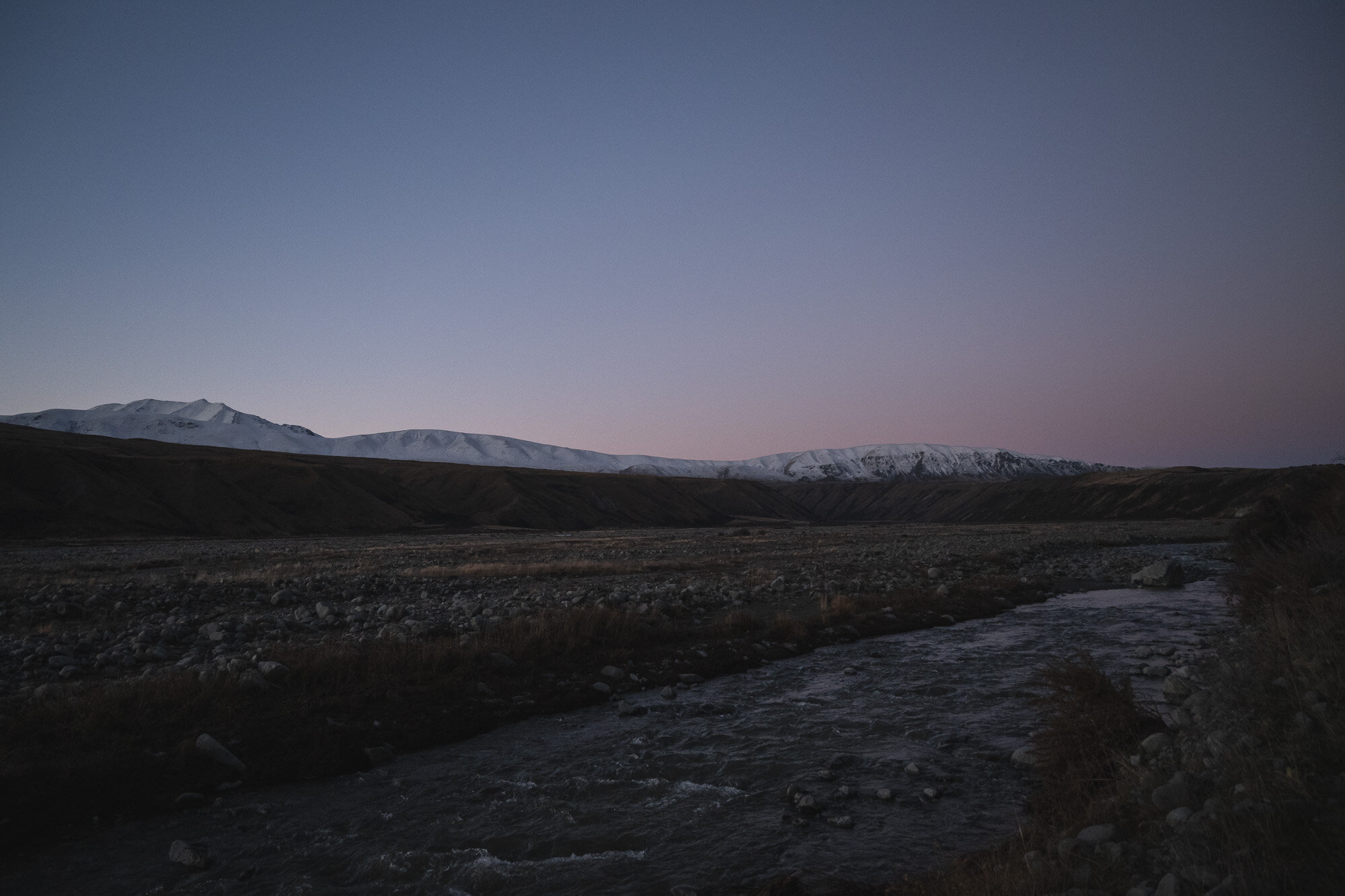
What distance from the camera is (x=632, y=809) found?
7809 millimetres

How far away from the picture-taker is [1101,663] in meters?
13.2

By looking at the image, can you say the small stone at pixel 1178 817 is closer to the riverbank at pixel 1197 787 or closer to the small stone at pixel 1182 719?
the riverbank at pixel 1197 787

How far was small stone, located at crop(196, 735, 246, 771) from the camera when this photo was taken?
27.9ft

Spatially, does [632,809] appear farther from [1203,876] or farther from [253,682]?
[253,682]

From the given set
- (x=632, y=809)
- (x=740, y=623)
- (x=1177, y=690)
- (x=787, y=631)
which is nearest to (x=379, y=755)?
(x=632, y=809)

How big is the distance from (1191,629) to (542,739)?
1694cm

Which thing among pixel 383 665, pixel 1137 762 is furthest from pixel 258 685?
pixel 1137 762

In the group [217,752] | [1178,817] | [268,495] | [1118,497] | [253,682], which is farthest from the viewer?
[1118,497]

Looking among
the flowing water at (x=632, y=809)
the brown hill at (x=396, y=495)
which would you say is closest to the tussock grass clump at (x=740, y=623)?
the flowing water at (x=632, y=809)

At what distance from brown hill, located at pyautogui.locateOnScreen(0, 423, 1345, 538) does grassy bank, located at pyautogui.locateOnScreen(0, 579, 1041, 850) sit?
31.2 m

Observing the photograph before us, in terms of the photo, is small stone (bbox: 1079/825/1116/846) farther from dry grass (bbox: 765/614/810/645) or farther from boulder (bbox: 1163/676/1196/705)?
dry grass (bbox: 765/614/810/645)

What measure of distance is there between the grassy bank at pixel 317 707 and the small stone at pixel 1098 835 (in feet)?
27.3

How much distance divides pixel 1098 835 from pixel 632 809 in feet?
15.8

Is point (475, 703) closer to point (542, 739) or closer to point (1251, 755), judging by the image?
point (542, 739)
